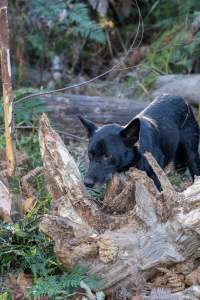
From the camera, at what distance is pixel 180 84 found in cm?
888

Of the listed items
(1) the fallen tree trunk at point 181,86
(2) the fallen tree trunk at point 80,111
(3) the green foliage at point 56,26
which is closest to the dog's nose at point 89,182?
(2) the fallen tree trunk at point 80,111

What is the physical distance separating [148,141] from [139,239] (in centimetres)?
194

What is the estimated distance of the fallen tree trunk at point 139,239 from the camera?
423 cm

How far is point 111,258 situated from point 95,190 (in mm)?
1449

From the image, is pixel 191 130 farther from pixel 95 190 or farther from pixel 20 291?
pixel 20 291

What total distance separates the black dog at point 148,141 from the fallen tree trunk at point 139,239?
985 millimetres

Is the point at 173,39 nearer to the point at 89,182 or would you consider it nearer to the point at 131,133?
the point at 131,133

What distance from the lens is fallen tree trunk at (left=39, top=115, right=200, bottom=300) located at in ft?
13.9

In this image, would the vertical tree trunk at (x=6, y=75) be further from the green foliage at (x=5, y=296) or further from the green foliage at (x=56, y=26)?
the green foliage at (x=56, y=26)

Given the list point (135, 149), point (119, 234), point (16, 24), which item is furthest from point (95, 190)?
point (16, 24)

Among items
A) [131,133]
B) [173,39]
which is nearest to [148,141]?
[131,133]

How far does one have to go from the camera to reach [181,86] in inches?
347

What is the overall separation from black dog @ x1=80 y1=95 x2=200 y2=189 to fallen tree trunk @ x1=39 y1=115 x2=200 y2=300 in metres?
0.99

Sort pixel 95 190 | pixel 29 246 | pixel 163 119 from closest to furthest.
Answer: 1. pixel 29 246
2. pixel 95 190
3. pixel 163 119
